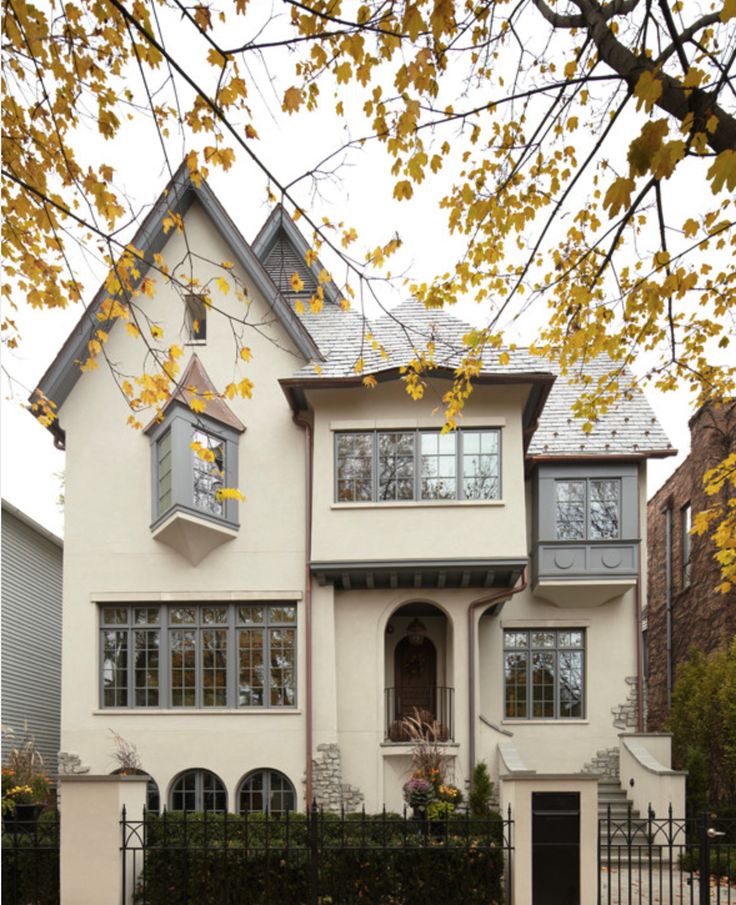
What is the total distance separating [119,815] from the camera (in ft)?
32.9

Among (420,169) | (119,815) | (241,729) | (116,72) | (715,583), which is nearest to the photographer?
(420,169)

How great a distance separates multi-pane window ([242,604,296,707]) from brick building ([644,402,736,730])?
25.6 feet

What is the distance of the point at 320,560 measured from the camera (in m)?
16.6

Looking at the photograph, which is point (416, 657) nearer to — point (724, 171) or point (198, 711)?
point (198, 711)

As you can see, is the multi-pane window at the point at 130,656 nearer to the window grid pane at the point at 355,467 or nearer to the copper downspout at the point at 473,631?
the window grid pane at the point at 355,467

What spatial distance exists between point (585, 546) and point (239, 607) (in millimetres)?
6082

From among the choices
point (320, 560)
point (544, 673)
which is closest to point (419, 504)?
point (320, 560)

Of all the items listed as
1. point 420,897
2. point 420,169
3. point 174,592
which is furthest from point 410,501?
point 420,169

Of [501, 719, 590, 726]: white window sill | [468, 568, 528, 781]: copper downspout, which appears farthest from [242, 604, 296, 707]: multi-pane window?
[501, 719, 590, 726]: white window sill

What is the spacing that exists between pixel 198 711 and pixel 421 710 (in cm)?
384

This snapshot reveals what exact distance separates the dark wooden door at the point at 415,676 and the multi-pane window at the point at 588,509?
11.1 ft

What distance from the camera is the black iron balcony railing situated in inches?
661

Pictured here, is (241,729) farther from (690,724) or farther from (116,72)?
(116,72)

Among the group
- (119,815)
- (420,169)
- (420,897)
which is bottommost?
(420,897)
